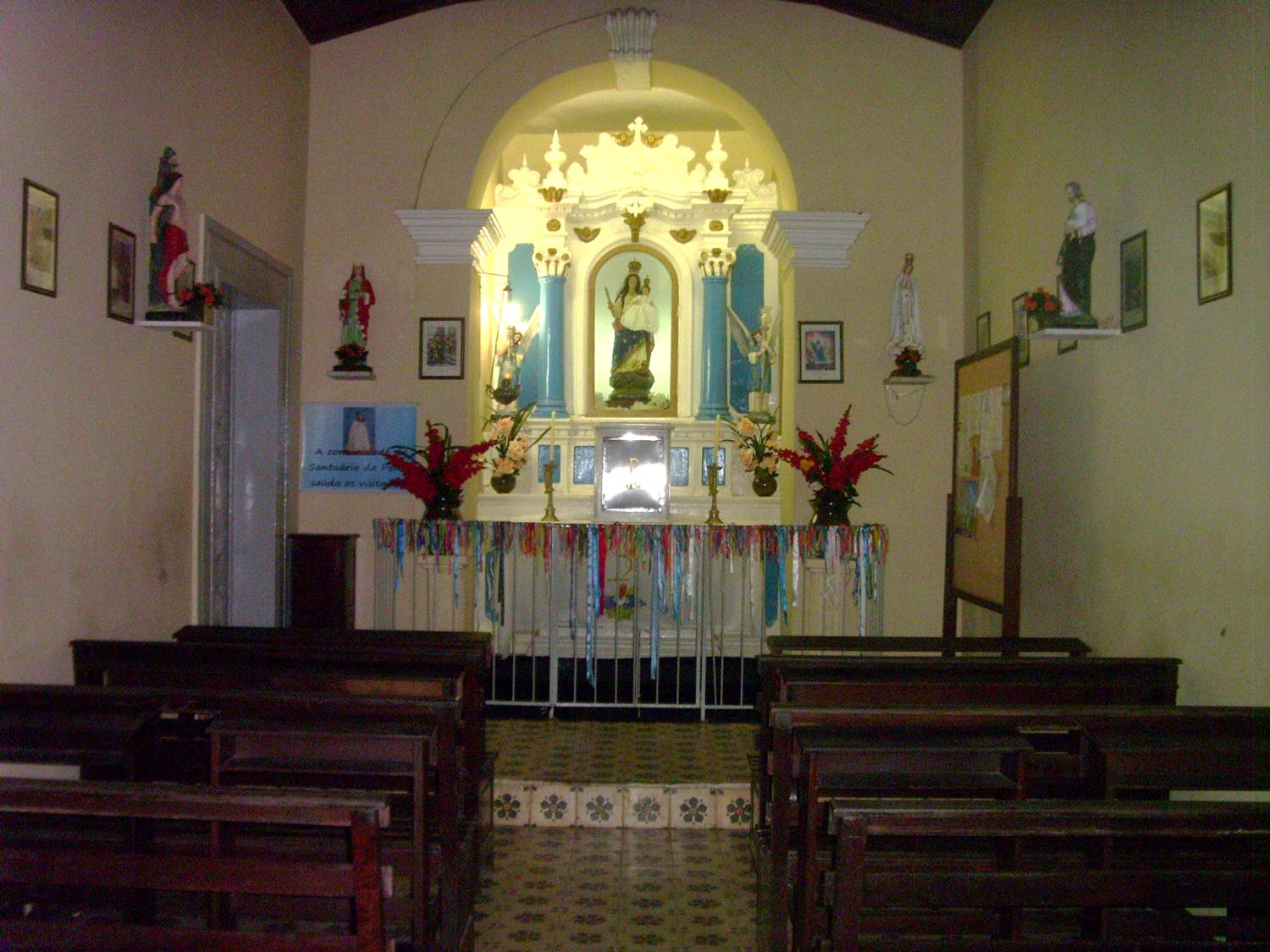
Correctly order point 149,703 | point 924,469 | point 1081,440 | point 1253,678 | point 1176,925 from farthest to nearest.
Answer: point 924,469 → point 1081,440 → point 1253,678 → point 149,703 → point 1176,925

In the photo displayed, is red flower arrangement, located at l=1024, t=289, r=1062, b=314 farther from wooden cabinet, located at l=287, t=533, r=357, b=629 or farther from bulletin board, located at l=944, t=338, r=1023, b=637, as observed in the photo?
wooden cabinet, located at l=287, t=533, r=357, b=629

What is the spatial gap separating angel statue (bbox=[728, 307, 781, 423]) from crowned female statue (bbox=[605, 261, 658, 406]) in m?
0.73

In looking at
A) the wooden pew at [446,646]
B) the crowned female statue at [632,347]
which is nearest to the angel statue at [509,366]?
the crowned female statue at [632,347]

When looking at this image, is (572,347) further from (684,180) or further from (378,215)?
(378,215)

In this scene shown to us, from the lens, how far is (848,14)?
22.9 feet

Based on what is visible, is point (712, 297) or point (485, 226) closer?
point (485, 226)

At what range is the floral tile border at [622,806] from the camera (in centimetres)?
462

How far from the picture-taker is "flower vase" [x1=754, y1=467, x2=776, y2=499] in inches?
291

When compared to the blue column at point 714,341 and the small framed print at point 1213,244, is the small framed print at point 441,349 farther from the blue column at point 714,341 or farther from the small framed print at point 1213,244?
the small framed print at point 1213,244

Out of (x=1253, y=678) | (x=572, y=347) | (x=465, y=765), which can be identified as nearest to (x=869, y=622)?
(x=1253, y=678)

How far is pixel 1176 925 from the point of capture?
7.43 feet

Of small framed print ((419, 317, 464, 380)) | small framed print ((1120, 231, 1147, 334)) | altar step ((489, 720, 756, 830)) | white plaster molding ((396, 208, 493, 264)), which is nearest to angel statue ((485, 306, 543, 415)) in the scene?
small framed print ((419, 317, 464, 380))

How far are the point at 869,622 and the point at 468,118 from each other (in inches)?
165

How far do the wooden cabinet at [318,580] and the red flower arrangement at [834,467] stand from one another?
278cm
